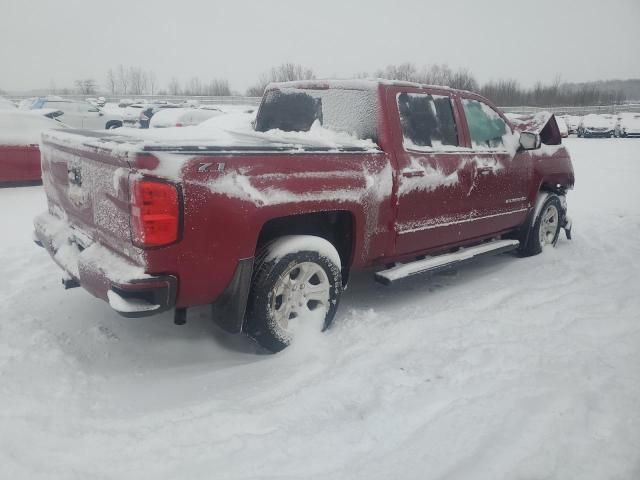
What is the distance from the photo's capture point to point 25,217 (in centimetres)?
650

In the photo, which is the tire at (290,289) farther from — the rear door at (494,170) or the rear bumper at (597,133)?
the rear bumper at (597,133)

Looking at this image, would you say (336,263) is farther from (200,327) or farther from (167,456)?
(167,456)

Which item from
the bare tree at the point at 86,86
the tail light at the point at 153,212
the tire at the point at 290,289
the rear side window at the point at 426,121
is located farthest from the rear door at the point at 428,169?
the bare tree at the point at 86,86

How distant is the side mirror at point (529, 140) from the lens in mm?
4988

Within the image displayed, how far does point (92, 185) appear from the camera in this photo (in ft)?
→ 9.95

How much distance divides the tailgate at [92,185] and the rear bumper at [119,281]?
0.06 metres

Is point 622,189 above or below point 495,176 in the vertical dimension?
below

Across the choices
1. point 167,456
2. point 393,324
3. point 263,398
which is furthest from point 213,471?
point 393,324

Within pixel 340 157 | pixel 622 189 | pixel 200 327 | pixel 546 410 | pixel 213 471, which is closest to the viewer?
pixel 213 471

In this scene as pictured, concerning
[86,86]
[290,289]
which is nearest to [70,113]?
[290,289]

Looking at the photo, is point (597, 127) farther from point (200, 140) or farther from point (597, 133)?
point (200, 140)

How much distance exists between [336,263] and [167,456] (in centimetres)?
165

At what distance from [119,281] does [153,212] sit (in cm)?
41

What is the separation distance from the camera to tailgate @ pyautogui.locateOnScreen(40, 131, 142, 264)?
8.98 ft
